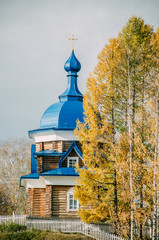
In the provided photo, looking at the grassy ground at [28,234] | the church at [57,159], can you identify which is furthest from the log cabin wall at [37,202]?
the grassy ground at [28,234]

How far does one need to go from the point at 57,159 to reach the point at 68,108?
3.40 metres

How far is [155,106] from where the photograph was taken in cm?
1819

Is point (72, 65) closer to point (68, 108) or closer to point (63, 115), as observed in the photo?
point (68, 108)

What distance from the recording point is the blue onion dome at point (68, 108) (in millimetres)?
26625

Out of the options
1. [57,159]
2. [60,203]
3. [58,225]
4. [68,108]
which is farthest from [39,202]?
[68,108]

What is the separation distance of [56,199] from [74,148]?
10.5 ft

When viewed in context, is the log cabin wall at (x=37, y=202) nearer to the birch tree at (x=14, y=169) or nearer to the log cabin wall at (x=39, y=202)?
the log cabin wall at (x=39, y=202)

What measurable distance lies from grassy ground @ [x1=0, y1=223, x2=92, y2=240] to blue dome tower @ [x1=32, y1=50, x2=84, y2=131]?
6.92m

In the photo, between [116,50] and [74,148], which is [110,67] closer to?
[116,50]

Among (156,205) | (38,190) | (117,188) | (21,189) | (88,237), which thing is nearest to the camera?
(156,205)

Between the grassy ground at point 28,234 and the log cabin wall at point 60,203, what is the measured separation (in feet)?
8.68

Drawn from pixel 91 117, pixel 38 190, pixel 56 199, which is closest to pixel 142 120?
pixel 91 117

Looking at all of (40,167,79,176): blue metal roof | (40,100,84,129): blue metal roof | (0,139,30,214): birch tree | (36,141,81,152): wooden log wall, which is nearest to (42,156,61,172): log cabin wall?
(36,141,81,152): wooden log wall

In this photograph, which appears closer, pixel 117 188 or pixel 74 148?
pixel 117 188
